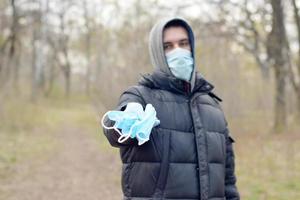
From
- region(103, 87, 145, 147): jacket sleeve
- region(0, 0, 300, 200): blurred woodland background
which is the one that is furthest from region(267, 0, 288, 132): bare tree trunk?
region(103, 87, 145, 147): jacket sleeve

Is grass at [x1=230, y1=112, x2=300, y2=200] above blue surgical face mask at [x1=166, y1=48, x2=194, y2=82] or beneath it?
beneath

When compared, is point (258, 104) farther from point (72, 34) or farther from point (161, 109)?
point (72, 34)

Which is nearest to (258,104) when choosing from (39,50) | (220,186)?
(220,186)

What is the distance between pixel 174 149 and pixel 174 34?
2.24 feet

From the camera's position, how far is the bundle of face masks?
2305 millimetres

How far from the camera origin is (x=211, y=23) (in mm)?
16609

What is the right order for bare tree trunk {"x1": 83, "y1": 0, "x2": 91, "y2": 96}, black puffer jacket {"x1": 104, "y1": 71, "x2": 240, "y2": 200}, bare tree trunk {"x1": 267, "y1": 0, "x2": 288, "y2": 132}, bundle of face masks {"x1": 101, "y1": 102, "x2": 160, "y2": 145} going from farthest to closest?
bare tree trunk {"x1": 83, "y1": 0, "x2": 91, "y2": 96}, bare tree trunk {"x1": 267, "y1": 0, "x2": 288, "y2": 132}, black puffer jacket {"x1": 104, "y1": 71, "x2": 240, "y2": 200}, bundle of face masks {"x1": 101, "y1": 102, "x2": 160, "y2": 145}

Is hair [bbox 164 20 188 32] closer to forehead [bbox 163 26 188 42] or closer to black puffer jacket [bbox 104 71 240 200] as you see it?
forehead [bbox 163 26 188 42]

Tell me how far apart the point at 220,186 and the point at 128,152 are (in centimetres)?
56

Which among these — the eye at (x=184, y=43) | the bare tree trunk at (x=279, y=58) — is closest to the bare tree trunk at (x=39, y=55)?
the bare tree trunk at (x=279, y=58)

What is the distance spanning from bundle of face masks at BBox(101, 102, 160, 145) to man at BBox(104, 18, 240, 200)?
52 mm

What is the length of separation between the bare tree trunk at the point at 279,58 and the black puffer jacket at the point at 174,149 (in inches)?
489

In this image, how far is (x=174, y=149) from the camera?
8.16ft

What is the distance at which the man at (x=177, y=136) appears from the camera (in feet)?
8.05
